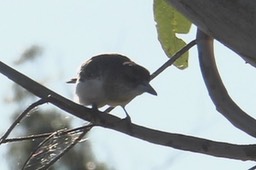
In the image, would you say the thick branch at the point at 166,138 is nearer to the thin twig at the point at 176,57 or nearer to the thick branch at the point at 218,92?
the thick branch at the point at 218,92

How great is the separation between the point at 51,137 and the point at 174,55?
Result: 35 cm

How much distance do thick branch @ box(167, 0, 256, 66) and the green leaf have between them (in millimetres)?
270

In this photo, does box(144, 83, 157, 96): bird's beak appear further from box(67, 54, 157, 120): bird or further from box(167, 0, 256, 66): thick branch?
box(167, 0, 256, 66): thick branch

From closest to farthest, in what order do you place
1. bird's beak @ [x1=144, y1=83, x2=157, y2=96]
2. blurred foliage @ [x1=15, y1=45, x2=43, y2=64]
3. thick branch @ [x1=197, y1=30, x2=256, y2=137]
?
1. thick branch @ [x1=197, y1=30, x2=256, y2=137]
2. bird's beak @ [x1=144, y1=83, x2=157, y2=96]
3. blurred foliage @ [x1=15, y1=45, x2=43, y2=64]

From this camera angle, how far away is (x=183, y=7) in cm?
134

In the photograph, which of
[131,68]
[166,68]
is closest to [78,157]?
[131,68]

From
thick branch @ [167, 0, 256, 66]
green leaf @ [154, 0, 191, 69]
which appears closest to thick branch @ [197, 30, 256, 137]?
green leaf @ [154, 0, 191, 69]

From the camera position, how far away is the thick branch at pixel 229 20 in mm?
1276

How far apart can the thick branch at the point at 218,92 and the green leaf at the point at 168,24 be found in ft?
Result: 0.22

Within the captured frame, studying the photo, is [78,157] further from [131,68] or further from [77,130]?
[77,130]

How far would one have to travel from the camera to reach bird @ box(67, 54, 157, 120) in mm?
3172

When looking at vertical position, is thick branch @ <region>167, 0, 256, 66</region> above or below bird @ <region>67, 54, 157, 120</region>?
below

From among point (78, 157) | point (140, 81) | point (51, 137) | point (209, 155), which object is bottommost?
point (209, 155)

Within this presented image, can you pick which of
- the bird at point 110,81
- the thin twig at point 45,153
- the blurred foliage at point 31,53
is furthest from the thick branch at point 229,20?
the blurred foliage at point 31,53
